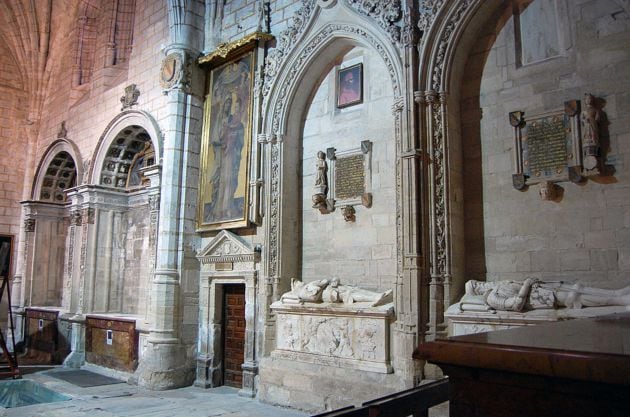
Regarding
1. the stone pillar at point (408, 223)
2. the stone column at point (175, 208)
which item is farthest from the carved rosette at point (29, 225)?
the stone pillar at point (408, 223)

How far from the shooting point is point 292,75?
8.70 metres

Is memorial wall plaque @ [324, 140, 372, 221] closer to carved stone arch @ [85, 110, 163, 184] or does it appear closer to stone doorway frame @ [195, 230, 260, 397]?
stone doorway frame @ [195, 230, 260, 397]

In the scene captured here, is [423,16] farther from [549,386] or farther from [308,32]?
[549,386]

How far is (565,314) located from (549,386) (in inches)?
182

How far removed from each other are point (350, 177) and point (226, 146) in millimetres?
2727

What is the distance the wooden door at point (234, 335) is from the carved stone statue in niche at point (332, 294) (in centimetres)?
140

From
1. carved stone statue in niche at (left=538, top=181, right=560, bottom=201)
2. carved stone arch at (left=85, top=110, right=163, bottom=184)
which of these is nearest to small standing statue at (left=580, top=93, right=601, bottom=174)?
carved stone statue in niche at (left=538, top=181, right=560, bottom=201)

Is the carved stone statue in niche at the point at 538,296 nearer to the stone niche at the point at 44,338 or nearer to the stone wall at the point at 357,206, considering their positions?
the stone wall at the point at 357,206

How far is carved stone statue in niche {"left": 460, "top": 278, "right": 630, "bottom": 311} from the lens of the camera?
17.3 ft

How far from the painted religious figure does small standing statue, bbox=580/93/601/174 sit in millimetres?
3245

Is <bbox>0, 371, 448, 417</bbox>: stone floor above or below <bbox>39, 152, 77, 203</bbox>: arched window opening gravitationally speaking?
below

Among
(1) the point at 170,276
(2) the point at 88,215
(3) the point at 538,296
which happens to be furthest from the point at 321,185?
(2) the point at 88,215

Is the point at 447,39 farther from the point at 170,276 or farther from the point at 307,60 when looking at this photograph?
the point at 170,276

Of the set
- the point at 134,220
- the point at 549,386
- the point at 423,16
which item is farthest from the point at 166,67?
the point at 549,386
